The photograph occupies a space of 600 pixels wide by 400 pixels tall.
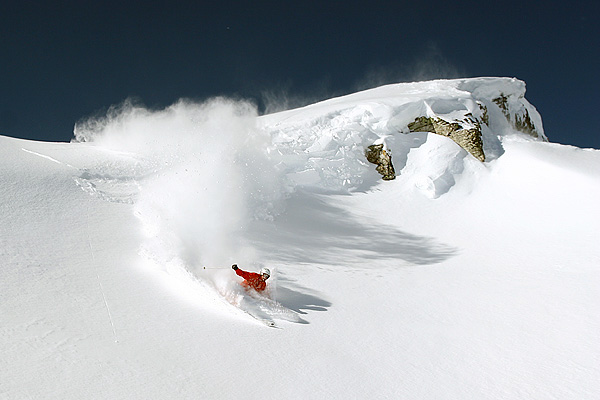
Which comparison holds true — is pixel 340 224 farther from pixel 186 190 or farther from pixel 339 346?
pixel 339 346

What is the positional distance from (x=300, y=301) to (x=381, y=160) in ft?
33.3

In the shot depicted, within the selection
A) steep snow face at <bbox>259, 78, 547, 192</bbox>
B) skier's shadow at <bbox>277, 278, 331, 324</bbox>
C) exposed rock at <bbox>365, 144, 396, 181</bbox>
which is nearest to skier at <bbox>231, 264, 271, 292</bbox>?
skier's shadow at <bbox>277, 278, 331, 324</bbox>

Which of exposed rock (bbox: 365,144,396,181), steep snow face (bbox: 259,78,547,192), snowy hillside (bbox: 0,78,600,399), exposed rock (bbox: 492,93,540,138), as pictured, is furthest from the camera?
exposed rock (bbox: 492,93,540,138)

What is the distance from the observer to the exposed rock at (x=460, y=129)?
1587 centimetres

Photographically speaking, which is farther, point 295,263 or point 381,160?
point 381,160

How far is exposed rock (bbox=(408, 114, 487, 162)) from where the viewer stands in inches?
625

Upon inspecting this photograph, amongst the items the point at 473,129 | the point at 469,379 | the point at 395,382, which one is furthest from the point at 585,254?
the point at 473,129

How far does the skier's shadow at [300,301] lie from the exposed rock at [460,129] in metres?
11.5

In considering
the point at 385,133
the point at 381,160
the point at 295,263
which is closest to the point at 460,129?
the point at 385,133

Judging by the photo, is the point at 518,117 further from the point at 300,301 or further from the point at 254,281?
the point at 254,281

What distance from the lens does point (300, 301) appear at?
6.23 meters

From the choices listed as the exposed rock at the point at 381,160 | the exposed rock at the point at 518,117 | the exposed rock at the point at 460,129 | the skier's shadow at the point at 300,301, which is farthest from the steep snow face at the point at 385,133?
the skier's shadow at the point at 300,301

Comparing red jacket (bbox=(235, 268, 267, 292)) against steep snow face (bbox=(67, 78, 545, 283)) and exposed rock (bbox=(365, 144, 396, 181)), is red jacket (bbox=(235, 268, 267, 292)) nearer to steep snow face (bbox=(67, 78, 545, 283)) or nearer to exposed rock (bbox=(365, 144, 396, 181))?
steep snow face (bbox=(67, 78, 545, 283))

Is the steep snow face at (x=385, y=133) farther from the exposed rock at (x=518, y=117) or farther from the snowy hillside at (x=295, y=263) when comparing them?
the exposed rock at (x=518, y=117)
